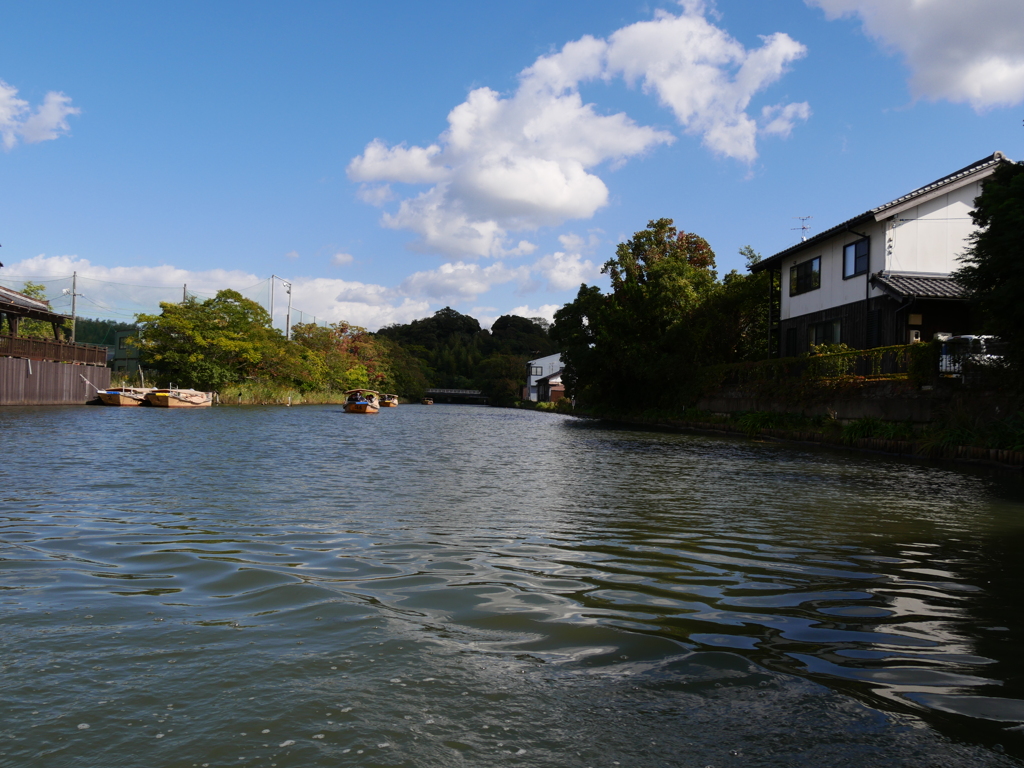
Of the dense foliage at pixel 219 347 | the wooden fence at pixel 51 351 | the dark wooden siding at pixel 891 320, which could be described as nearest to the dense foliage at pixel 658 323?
the dark wooden siding at pixel 891 320

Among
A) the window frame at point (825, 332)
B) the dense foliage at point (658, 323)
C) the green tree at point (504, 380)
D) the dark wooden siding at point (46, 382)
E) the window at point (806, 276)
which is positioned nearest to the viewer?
the window frame at point (825, 332)

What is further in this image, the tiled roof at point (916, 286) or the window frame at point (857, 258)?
the window frame at point (857, 258)

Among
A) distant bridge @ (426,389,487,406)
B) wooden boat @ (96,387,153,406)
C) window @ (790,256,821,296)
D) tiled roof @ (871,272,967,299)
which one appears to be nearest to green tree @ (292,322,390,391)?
distant bridge @ (426,389,487,406)

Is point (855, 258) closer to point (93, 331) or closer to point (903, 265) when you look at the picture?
point (903, 265)

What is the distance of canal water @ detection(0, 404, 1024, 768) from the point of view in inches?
99.7

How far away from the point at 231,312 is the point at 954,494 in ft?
167

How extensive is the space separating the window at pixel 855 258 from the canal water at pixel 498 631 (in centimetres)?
1847

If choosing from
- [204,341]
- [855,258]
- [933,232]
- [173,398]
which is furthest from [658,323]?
[204,341]

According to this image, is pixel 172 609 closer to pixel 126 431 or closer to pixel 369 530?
pixel 369 530

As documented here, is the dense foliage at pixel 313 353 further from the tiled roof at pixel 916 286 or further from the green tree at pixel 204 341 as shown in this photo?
the tiled roof at pixel 916 286

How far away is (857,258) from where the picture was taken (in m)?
25.3

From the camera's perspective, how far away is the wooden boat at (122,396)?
38.3 metres

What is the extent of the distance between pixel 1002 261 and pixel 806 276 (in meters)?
16.3

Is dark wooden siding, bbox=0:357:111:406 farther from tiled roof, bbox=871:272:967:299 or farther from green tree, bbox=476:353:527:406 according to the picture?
green tree, bbox=476:353:527:406
